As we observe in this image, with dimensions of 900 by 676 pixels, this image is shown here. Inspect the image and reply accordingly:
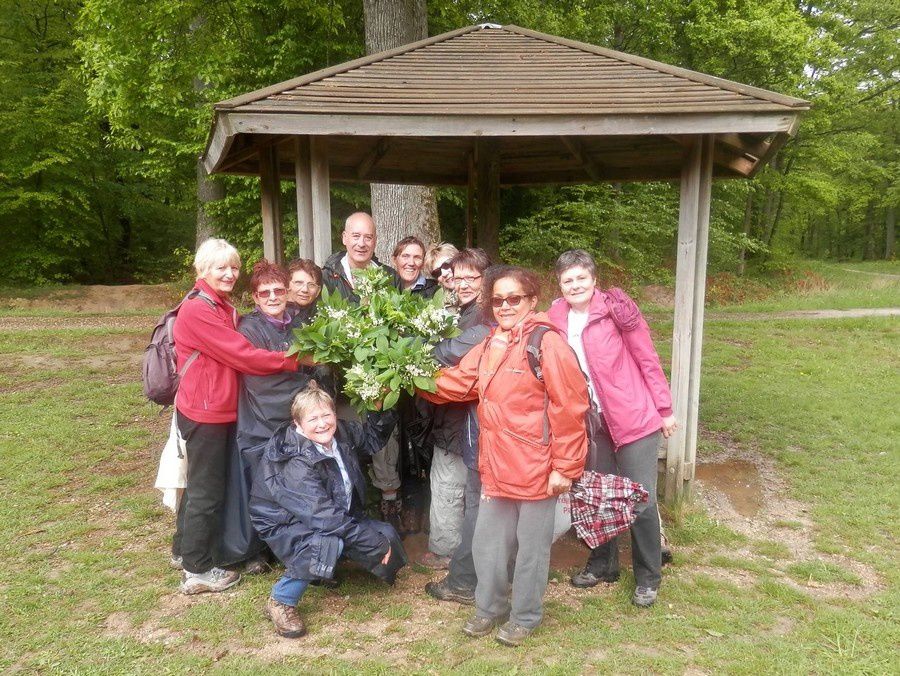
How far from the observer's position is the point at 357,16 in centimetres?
1292

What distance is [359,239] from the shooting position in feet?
14.0

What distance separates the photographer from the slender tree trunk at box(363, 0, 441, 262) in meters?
8.69

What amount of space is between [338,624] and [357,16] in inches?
479

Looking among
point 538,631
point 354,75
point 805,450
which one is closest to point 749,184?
point 805,450

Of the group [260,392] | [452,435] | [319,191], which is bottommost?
[452,435]

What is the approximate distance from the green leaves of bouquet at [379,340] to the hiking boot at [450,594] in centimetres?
110

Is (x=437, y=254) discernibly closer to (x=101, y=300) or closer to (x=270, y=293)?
(x=270, y=293)

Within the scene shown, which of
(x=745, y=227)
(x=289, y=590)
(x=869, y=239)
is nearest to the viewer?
(x=289, y=590)

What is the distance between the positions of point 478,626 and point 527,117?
296 centimetres

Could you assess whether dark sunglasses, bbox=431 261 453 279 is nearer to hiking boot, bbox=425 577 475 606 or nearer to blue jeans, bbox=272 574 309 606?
hiking boot, bbox=425 577 475 606

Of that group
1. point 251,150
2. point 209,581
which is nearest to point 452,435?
point 209,581

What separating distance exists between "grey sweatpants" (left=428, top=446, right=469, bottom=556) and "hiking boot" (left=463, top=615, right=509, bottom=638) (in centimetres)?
73

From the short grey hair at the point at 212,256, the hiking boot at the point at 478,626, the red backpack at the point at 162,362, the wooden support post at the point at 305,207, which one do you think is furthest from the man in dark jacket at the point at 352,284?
the hiking boot at the point at 478,626

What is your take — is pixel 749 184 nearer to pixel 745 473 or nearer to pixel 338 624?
pixel 745 473
